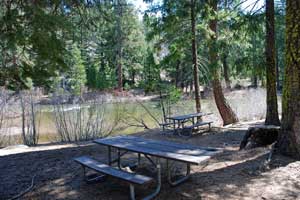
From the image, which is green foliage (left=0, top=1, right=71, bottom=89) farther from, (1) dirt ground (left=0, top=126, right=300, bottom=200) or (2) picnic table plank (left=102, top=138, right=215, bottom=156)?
(2) picnic table plank (left=102, top=138, right=215, bottom=156)

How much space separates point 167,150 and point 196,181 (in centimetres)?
53

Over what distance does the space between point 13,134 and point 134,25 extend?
16.6 meters

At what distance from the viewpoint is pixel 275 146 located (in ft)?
12.4

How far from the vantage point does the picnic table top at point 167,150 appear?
8.74 ft

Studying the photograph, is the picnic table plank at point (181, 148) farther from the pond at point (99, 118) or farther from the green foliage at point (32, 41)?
the pond at point (99, 118)

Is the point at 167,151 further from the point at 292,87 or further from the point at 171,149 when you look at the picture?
the point at 292,87

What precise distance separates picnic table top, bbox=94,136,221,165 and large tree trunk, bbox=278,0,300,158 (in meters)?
1.19

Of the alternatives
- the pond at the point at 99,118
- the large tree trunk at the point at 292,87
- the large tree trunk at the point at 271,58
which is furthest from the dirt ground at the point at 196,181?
the pond at the point at 99,118

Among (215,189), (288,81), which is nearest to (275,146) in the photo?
(288,81)

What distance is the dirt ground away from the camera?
287 cm

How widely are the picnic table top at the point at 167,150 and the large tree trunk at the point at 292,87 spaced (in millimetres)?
1192

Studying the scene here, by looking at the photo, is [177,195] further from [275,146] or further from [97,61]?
[97,61]

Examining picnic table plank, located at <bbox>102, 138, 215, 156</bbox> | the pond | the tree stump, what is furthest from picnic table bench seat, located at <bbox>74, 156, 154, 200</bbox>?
the pond

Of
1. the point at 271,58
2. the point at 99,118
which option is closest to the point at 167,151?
the point at 271,58
